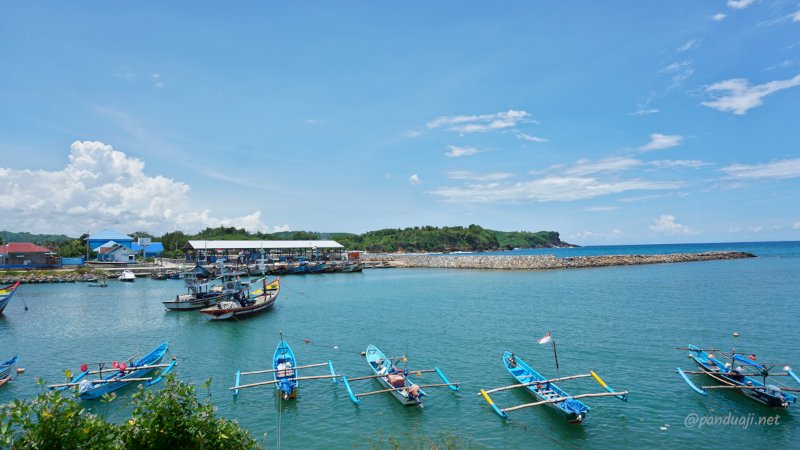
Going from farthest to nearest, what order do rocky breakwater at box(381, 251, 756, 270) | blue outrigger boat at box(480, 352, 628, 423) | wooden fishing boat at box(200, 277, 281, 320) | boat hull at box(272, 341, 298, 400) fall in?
rocky breakwater at box(381, 251, 756, 270) → wooden fishing boat at box(200, 277, 281, 320) → boat hull at box(272, 341, 298, 400) → blue outrigger boat at box(480, 352, 628, 423)

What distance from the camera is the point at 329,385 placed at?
2155 centimetres

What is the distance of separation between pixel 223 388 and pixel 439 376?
1078cm

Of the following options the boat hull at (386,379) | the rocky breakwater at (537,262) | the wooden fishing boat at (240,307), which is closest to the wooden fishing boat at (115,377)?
the boat hull at (386,379)

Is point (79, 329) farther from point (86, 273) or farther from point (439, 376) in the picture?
point (86, 273)

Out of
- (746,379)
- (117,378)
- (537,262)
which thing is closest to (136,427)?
(117,378)

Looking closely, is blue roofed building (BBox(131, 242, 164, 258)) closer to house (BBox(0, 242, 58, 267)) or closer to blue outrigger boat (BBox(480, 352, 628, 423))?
house (BBox(0, 242, 58, 267))

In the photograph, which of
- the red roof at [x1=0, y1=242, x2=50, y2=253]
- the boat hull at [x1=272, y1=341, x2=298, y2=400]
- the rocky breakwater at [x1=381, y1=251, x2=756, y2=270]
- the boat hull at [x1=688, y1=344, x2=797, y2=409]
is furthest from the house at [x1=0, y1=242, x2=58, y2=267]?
the boat hull at [x1=688, y1=344, x2=797, y2=409]

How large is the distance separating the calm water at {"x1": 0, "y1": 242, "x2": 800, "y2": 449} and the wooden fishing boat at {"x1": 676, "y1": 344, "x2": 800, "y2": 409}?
0.48 m

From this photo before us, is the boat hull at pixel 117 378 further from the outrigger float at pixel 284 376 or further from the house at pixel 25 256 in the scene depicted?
the house at pixel 25 256

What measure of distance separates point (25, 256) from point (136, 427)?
3810 inches

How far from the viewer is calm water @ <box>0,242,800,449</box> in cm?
1669

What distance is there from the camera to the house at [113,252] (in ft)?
305

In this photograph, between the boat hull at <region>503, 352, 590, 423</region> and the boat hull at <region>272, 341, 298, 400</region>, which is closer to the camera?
the boat hull at <region>503, 352, 590, 423</region>

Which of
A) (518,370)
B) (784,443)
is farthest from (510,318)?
(784,443)
